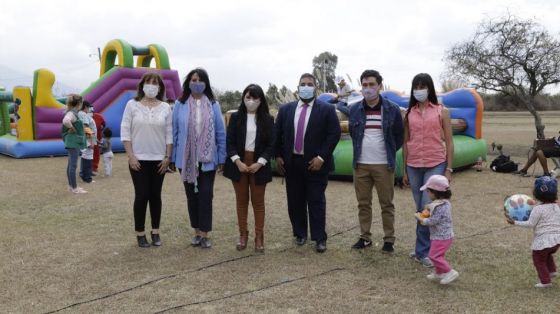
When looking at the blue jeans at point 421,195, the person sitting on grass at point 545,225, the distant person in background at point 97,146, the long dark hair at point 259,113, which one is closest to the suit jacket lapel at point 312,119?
the long dark hair at point 259,113

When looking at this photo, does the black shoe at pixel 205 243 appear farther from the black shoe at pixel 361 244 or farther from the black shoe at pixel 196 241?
the black shoe at pixel 361 244

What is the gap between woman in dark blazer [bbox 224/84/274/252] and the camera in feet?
14.5

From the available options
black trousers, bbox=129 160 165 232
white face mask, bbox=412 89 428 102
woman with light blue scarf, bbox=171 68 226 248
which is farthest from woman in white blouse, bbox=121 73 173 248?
white face mask, bbox=412 89 428 102

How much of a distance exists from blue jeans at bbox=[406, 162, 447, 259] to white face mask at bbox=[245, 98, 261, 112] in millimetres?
1433

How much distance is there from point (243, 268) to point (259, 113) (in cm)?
136

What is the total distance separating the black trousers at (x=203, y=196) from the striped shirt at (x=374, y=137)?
1416mm

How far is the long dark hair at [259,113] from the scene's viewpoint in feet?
14.5

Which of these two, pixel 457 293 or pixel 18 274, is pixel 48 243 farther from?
pixel 457 293

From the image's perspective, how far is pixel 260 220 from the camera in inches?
180

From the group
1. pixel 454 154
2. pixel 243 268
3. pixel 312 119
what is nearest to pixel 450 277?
pixel 243 268

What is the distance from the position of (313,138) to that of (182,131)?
117 cm

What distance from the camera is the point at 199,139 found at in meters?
4.43

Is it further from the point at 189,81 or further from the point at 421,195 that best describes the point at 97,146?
the point at 421,195

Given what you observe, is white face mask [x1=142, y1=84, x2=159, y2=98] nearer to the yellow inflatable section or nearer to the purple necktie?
the purple necktie
